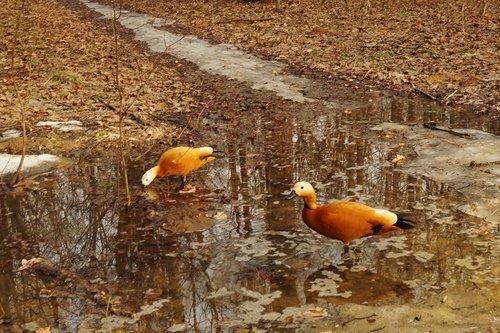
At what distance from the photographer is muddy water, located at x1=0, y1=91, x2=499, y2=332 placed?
4125 millimetres

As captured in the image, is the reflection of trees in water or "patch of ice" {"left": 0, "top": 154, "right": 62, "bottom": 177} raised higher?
"patch of ice" {"left": 0, "top": 154, "right": 62, "bottom": 177}

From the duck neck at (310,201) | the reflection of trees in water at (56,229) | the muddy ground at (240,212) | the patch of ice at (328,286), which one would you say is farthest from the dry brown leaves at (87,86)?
the patch of ice at (328,286)

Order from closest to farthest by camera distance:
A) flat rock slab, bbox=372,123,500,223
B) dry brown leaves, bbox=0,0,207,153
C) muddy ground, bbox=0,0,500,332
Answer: muddy ground, bbox=0,0,500,332 < flat rock slab, bbox=372,123,500,223 < dry brown leaves, bbox=0,0,207,153

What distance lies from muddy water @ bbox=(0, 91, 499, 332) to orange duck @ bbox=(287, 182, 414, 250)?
318mm

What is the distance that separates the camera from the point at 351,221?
449 cm

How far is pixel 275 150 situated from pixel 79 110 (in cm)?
385

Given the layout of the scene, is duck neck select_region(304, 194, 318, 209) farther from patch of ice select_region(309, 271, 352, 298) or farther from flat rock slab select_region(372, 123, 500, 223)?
flat rock slab select_region(372, 123, 500, 223)

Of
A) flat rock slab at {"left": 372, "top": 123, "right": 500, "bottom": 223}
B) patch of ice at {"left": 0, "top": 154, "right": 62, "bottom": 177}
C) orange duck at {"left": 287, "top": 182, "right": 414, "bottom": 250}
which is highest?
orange duck at {"left": 287, "top": 182, "right": 414, "bottom": 250}

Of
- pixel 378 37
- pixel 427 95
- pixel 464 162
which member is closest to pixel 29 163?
pixel 464 162

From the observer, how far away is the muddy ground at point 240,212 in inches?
161

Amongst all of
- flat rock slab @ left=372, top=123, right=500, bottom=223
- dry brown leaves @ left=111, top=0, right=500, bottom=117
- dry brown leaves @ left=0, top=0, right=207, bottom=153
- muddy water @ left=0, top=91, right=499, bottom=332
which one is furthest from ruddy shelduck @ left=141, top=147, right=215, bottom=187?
dry brown leaves @ left=111, top=0, right=500, bottom=117

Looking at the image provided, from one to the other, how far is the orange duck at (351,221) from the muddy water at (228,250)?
318 millimetres

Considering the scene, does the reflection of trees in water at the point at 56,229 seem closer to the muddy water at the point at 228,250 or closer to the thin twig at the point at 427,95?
the muddy water at the point at 228,250

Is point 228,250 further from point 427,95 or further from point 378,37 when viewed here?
point 378,37
